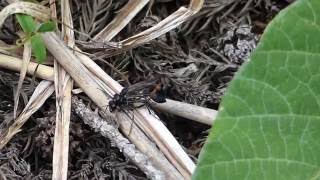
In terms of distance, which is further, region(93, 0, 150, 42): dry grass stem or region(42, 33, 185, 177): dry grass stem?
region(93, 0, 150, 42): dry grass stem

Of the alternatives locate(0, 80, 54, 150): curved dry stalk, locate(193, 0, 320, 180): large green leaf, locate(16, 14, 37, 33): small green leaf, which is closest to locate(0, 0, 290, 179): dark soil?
locate(0, 80, 54, 150): curved dry stalk

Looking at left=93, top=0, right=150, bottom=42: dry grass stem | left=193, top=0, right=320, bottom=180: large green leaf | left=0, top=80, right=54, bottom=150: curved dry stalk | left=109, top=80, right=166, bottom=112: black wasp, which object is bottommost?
left=193, top=0, right=320, bottom=180: large green leaf

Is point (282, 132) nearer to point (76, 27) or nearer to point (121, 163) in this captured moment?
point (121, 163)

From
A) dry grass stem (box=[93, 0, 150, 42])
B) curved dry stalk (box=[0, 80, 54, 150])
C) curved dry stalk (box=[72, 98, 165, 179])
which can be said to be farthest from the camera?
dry grass stem (box=[93, 0, 150, 42])

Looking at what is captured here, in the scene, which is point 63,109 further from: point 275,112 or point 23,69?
point 275,112

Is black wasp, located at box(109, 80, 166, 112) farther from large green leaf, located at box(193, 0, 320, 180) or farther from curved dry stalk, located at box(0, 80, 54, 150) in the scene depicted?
large green leaf, located at box(193, 0, 320, 180)

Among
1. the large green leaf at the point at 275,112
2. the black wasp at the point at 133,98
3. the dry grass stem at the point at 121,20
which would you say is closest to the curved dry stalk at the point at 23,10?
the dry grass stem at the point at 121,20

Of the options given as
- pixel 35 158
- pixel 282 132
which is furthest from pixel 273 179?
pixel 35 158
